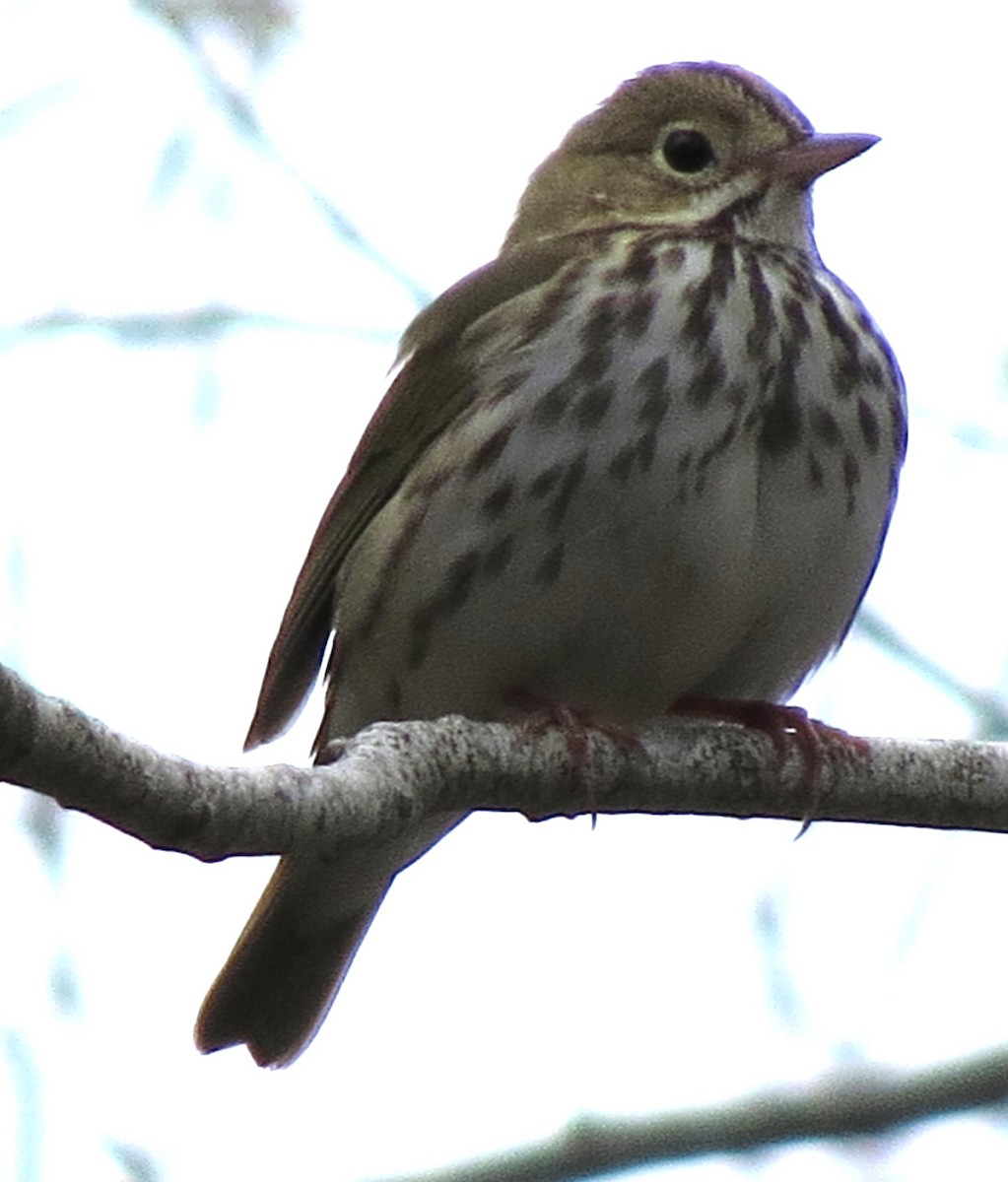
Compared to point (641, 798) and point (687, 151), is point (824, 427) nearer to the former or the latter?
point (641, 798)

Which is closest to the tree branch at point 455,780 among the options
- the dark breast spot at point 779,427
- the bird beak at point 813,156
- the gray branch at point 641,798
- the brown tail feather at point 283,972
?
the gray branch at point 641,798

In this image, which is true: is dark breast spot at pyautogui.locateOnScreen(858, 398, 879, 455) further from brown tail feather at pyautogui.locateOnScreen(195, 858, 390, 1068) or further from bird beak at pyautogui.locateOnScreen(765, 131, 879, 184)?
brown tail feather at pyautogui.locateOnScreen(195, 858, 390, 1068)

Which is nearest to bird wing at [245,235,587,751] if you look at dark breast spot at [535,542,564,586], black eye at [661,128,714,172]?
black eye at [661,128,714,172]

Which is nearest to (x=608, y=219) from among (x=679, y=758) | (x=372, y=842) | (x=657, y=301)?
(x=657, y=301)

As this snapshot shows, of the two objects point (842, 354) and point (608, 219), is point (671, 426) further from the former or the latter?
point (608, 219)

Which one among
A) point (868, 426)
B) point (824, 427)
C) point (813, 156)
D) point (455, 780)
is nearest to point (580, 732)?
point (455, 780)
